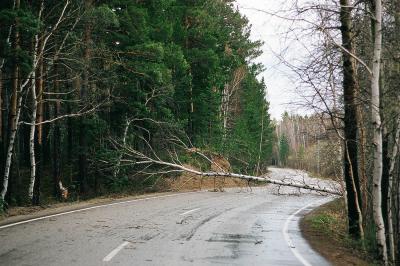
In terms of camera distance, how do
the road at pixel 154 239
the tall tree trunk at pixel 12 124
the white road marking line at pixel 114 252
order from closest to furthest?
the white road marking line at pixel 114 252
the road at pixel 154 239
the tall tree trunk at pixel 12 124

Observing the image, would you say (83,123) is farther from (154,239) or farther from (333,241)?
(333,241)

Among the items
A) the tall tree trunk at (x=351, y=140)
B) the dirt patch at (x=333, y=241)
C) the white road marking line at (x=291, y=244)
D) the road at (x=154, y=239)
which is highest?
the tall tree trunk at (x=351, y=140)

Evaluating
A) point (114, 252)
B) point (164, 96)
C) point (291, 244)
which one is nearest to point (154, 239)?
point (114, 252)

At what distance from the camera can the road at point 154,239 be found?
28.4 feet

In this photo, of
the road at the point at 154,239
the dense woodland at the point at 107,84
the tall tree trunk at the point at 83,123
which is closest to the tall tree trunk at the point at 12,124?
→ the dense woodland at the point at 107,84

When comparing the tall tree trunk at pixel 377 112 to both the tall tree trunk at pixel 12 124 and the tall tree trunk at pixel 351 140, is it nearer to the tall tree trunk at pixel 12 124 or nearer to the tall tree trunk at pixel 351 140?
the tall tree trunk at pixel 351 140

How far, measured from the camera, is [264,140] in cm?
7038

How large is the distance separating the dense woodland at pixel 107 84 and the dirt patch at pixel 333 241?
2.86 m

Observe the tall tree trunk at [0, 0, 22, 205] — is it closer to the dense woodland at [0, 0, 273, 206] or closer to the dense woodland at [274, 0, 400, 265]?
the dense woodland at [0, 0, 273, 206]

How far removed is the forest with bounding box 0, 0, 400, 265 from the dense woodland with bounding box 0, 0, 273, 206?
3.8 inches

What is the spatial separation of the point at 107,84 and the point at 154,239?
46.1ft

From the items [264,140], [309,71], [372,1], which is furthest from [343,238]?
[264,140]

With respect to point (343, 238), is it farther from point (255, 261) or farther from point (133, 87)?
point (133, 87)

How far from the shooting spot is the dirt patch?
10.2 m
